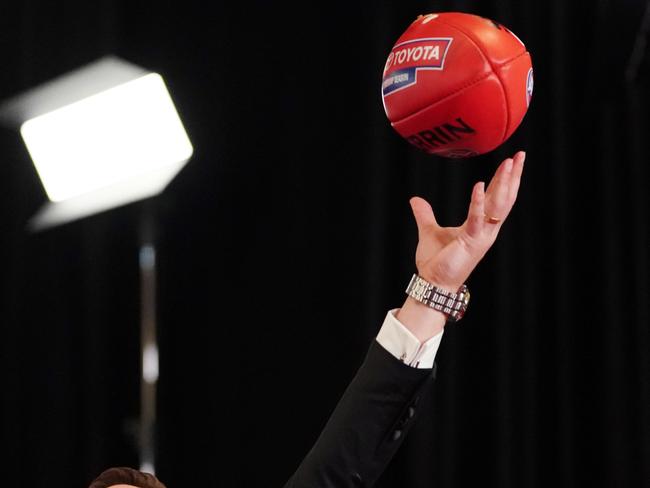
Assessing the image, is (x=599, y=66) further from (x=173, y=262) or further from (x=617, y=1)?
(x=173, y=262)

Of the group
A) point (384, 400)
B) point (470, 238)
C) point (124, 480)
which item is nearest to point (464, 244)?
point (470, 238)

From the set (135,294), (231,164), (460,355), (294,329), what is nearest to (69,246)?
(135,294)

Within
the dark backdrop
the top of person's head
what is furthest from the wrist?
the dark backdrop

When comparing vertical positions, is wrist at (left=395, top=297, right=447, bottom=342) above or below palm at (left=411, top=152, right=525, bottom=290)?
below

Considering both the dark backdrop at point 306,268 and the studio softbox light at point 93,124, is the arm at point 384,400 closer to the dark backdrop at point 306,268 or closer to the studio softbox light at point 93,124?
the dark backdrop at point 306,268

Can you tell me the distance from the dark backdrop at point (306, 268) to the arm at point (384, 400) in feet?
4.81

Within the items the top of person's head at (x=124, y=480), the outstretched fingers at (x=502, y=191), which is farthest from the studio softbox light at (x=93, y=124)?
the outstretched fingers at (x=502, y=191)

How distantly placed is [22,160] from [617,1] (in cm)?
196

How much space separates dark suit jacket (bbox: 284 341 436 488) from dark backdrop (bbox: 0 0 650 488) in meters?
1.50

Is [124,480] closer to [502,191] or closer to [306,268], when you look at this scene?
[502,191]

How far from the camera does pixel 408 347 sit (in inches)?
39.6

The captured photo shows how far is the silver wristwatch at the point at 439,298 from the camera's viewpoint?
104cm

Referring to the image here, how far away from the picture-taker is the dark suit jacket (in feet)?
3.28

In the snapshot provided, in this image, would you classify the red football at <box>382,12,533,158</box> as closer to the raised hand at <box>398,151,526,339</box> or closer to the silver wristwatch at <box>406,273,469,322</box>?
the raised hand at <box>398,151,526,339</box>
